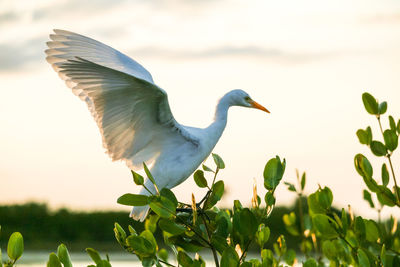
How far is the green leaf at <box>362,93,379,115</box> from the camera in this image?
2.47 m

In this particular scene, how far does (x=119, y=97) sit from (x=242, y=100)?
39.2 inches

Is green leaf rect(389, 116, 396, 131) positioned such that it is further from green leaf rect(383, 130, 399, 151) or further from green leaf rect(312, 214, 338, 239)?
green leaf rect(312, 214, 338, 239)

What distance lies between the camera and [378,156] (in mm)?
2482

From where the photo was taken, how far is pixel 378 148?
8.05ft

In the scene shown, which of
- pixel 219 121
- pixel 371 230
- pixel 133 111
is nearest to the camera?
pixel 371 230

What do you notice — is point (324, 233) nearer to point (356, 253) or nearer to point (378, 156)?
point (356, 253)

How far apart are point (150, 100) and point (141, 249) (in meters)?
1.71

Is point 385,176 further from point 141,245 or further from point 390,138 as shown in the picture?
point 141,245

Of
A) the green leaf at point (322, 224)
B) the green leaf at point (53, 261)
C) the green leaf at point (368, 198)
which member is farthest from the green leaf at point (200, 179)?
Answer: the green leaf at point (368, 198)

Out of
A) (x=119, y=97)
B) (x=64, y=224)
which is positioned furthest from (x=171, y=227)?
(x=64, y=224)

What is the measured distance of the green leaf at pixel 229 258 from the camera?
221cm

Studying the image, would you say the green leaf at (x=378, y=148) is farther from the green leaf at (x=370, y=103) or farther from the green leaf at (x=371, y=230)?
the green leaf at (x=371, y=230)

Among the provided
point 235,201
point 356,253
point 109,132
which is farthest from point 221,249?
point 109,132

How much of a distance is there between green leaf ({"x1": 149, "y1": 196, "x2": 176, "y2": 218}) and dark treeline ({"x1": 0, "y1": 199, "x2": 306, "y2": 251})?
9853 millimetres
